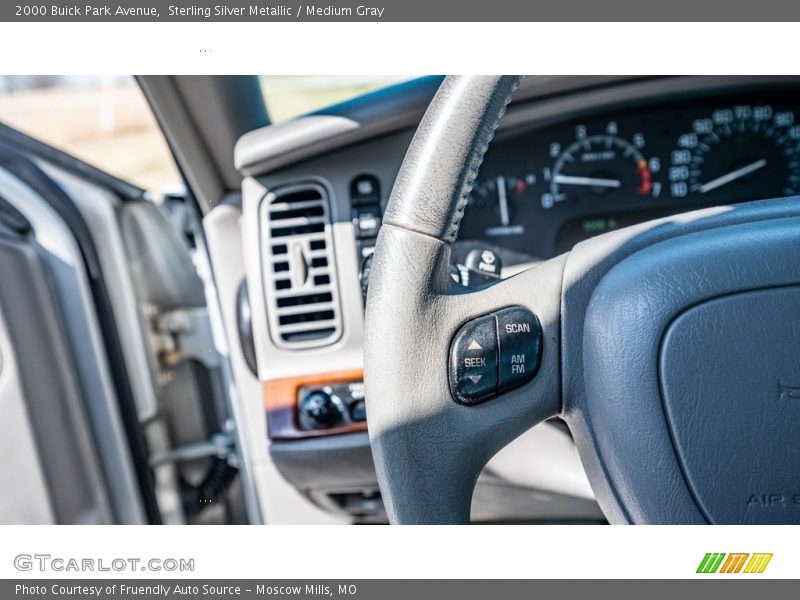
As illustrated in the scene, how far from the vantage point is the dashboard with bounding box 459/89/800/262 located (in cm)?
135

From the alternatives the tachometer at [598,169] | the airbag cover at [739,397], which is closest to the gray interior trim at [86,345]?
the tachometer at [598,169]

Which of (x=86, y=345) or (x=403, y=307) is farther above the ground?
(x=403, y=307)

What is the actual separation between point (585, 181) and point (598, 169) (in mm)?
32

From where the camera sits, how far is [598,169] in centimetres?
136

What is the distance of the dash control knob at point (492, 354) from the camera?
702 millimetres

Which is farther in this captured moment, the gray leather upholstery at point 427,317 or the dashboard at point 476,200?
the dashboard at point 476,200

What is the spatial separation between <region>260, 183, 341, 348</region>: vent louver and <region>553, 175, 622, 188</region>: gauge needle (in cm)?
45

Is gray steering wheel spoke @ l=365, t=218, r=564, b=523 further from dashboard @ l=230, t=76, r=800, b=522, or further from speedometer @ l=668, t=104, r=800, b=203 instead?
speedometer @ l=668, t=104, r=800, b=203

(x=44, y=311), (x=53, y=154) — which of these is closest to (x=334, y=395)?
(x=44, y=311)
